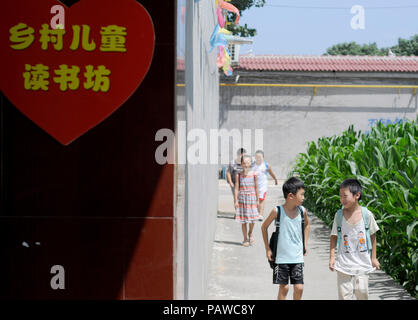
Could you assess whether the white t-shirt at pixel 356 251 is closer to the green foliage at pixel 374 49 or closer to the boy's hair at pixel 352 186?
the boy's hair at pixel 352 186

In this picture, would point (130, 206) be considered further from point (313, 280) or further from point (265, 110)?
point (265, 110)

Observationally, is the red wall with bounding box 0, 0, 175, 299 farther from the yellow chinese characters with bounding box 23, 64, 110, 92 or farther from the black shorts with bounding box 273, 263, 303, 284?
the black shorts with bounding box 273, 263, 303, 284

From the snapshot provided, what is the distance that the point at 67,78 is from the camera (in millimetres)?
2951

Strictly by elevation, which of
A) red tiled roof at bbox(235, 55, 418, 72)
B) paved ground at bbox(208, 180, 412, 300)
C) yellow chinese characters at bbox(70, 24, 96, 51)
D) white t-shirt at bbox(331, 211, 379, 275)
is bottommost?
paved ground at bbox(208, 180, 412, 300)

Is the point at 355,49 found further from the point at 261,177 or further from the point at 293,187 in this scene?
the point at 293,187

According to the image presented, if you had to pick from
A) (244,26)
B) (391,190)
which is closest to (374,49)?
(244,26)

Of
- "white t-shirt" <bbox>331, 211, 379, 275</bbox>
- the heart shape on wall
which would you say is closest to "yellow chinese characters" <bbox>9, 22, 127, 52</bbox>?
the heart shape on wall

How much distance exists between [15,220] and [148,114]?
86 cm

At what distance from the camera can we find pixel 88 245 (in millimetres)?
2969

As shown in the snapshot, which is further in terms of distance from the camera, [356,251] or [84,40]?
[356,251]

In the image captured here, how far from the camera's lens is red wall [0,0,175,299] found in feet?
9.56

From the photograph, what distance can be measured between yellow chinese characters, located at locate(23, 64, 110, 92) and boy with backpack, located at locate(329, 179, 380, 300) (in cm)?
301

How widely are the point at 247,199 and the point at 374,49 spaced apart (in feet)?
207

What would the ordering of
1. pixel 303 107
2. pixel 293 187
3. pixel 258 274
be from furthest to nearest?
pixel 303 107 → pixel 258 274 → pixel 293 187
